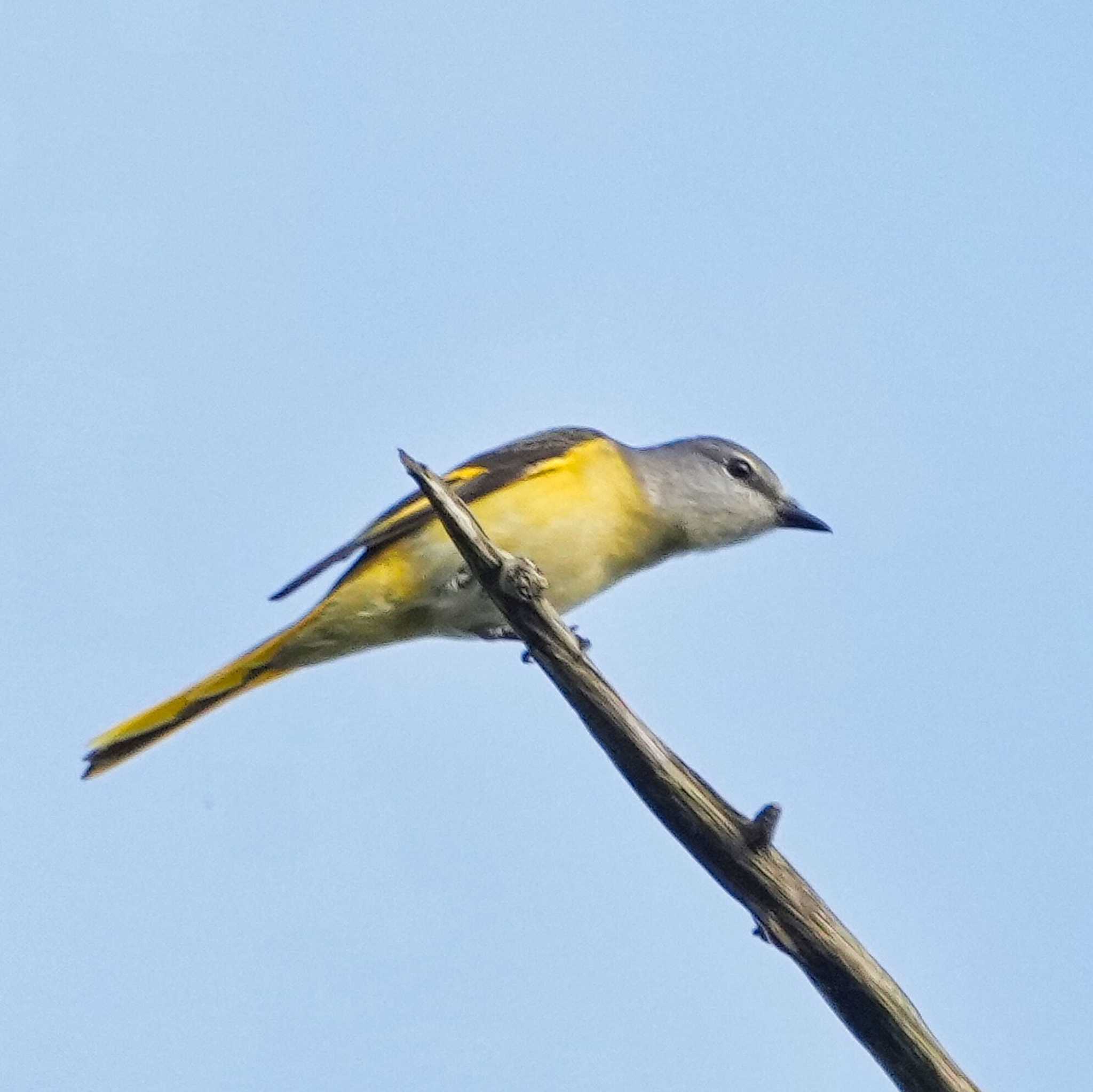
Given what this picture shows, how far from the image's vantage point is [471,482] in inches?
340

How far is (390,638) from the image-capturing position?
331 inches

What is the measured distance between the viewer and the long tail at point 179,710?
812cm

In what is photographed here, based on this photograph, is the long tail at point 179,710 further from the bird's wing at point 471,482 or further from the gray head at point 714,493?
the gray head at point 714,493

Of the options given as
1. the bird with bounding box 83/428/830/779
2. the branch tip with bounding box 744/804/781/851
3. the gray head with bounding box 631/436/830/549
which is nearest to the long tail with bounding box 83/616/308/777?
the bird with bounding box 83/428/830/779

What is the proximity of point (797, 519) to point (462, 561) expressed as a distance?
273 centimetres

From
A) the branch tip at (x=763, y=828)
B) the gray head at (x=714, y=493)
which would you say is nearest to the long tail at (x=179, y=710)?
the gray head at (x=714, y=493)

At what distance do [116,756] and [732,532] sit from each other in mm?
3702

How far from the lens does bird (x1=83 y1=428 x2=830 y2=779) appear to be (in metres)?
8.16

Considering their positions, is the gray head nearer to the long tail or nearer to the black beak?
the black beak

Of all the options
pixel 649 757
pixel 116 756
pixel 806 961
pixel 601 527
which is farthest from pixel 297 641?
pixel 806 961

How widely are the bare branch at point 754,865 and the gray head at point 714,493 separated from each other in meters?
3.19

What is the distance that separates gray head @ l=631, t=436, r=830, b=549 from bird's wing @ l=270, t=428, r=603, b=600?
49 centimetres

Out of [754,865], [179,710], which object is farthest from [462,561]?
[754,865]

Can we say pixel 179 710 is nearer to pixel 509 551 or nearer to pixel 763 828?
pixel 509 551
